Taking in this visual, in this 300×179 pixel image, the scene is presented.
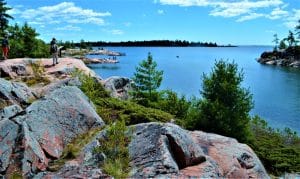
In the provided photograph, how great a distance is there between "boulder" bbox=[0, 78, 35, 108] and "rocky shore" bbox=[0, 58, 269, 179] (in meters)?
2.30

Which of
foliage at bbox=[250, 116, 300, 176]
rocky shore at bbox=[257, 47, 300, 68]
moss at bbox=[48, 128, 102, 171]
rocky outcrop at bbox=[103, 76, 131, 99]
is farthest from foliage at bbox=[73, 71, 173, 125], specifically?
rocky shore at bbox=[257, 47, 300, 68]

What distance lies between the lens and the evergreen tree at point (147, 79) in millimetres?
28688

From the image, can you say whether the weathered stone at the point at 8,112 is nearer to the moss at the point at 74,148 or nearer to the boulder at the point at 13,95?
the boulder at the point at 13,95

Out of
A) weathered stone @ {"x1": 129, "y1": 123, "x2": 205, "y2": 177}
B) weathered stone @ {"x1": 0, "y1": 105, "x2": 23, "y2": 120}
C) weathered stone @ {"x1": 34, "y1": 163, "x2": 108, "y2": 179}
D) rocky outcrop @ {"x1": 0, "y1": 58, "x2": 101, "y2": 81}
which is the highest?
rocky outcrop @ {"x1": 0, "y1": 58, "x2": 101, "y2": 81}

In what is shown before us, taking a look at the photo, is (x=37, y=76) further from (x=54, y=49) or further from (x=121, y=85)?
(x=121, y=85)

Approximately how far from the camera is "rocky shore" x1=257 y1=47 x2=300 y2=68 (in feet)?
406

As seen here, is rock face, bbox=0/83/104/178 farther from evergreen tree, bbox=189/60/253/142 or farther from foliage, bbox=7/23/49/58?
foliage, bbox=7/23/49/58

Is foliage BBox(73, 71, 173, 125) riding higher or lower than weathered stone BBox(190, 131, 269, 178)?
higher

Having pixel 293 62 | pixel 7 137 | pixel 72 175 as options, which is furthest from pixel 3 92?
pixel 293 62

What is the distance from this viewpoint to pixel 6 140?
12297 mm

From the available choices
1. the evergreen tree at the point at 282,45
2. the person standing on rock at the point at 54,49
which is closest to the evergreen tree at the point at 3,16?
the person standing on rock at the point at 54,49

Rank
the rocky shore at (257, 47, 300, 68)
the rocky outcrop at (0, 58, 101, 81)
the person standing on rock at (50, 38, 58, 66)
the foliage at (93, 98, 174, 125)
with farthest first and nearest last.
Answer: the rocky shore at (257, 47, 300, 68)
the person standing on rock at (50, 38, 58, 66)
the rocky outcrop at (0, 58, 101, 81)
the foliage at (93, 98, 174, 125)

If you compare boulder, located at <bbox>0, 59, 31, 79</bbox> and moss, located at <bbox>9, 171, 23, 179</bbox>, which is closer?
moss, located at <bbox>9, 171, 23, 179</bbox>

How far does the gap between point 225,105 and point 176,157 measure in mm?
10114
